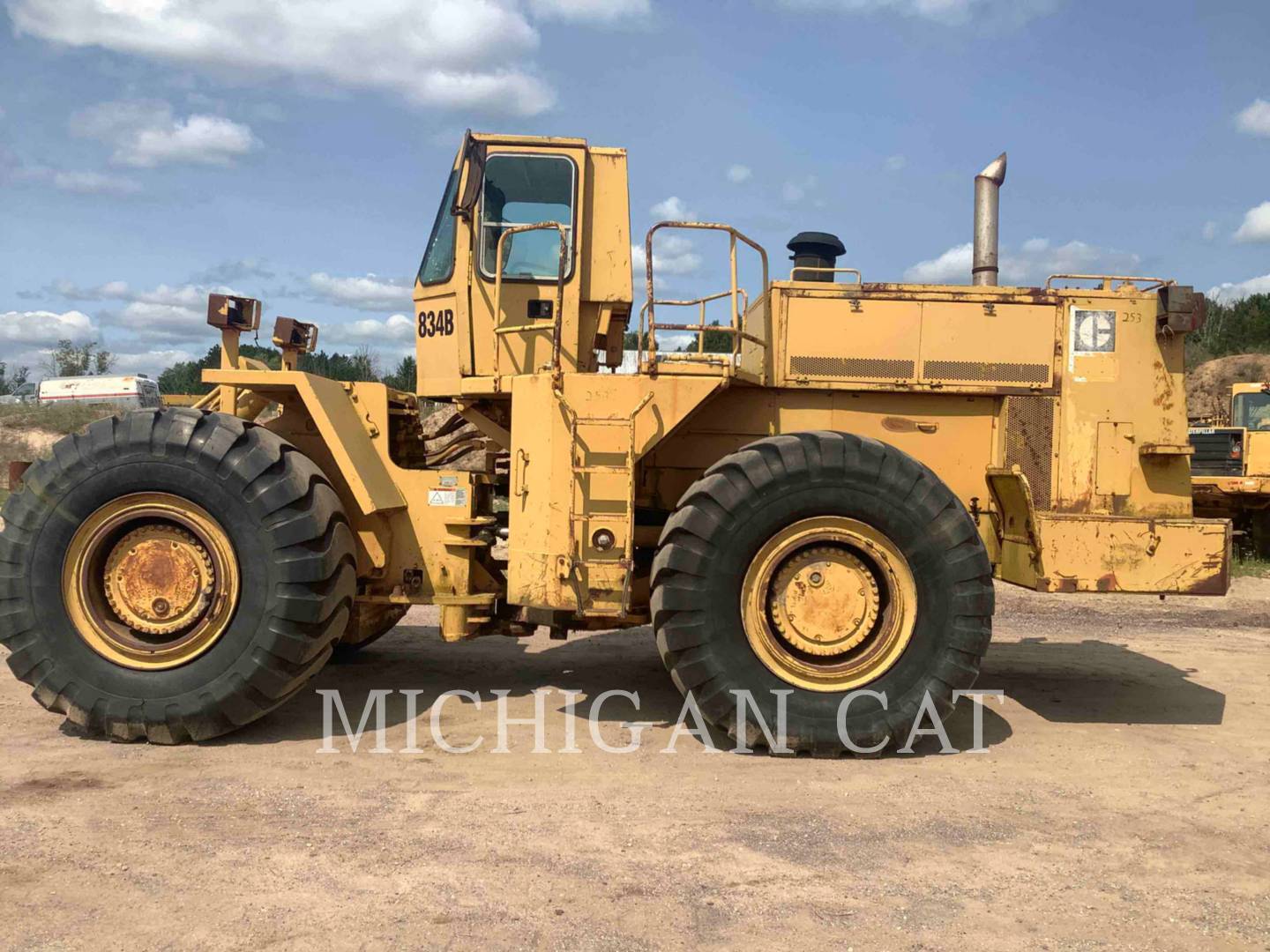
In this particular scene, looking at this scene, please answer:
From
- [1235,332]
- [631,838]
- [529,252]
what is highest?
[1235,332]

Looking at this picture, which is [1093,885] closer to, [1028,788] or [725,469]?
[1028,788]

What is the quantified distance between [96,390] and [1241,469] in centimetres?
4336

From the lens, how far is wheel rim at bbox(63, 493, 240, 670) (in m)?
5.15

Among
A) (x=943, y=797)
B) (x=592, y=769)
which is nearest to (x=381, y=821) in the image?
(x=592, y=769)

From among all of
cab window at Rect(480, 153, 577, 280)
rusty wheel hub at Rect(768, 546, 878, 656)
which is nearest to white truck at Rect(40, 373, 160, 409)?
cab window at Rect(480, 153, 577, 280)

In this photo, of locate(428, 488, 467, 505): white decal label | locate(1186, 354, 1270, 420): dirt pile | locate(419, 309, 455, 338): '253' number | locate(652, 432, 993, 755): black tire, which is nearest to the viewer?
locate(652, 432, 993, 755): black tire

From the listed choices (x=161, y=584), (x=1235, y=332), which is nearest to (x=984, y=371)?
(x=161, y=584)

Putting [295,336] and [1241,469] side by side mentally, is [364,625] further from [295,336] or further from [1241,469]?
[1241,469]

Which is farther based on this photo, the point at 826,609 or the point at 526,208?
the point at 526,208

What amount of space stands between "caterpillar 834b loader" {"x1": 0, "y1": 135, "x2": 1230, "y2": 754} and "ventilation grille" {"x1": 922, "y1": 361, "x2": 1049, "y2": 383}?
0.02 metres

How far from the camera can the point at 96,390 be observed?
42.2m

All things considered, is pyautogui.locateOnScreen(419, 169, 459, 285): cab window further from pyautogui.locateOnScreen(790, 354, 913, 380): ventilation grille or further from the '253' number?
pyautogui.locateOnScreen(790, 354, 913, 380): ventilation grille

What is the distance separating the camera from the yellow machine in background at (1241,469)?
15.4 m

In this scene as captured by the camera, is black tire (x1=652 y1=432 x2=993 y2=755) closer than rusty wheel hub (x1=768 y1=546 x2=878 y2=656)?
Yes
